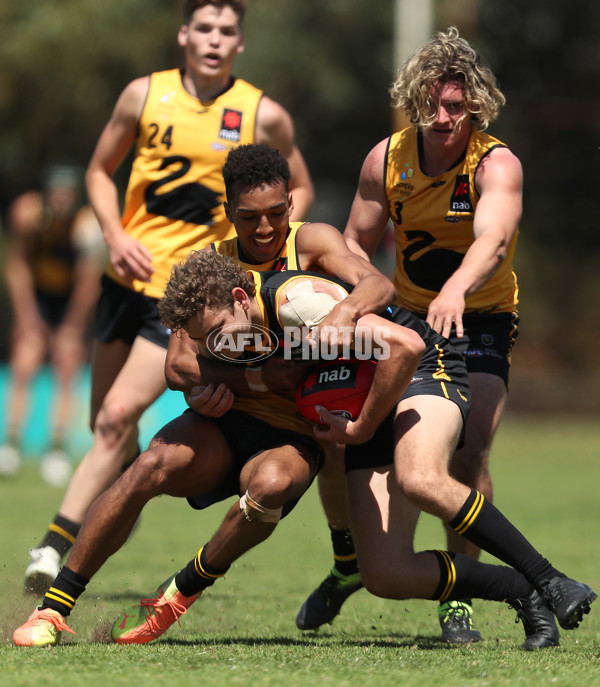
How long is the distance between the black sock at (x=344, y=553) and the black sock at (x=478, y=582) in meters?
0.78

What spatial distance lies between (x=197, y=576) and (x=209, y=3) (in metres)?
2.90

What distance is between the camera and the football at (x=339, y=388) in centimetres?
436

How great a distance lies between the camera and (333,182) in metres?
23.9

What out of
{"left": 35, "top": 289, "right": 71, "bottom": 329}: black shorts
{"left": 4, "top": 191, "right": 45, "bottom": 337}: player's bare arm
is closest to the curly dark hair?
{"left": 4, "top": 191, "right": 45, "bottom": 337}: player's bare arm

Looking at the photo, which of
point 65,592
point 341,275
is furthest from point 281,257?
point 65,592

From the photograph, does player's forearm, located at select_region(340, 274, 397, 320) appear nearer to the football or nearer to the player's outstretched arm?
the player's outstretched arm

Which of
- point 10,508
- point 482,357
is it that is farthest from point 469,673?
point 10,508

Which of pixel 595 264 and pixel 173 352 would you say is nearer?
pixel 173 352

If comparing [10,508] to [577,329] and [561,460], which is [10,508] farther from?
[577,329]

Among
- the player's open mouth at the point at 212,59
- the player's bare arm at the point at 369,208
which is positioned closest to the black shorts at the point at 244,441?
the player's bare arm at the point at 369,208

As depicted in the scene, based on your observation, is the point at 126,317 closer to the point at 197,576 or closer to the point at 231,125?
the point at 231,125

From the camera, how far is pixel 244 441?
4.54m

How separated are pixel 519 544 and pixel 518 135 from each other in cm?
1956

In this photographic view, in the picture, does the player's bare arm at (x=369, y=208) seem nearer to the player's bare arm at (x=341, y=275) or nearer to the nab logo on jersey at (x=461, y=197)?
the nab logo on jersey at (x=461, y=197)
